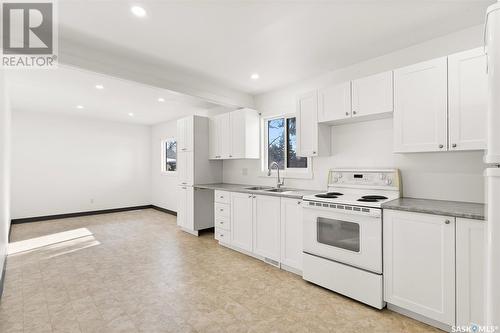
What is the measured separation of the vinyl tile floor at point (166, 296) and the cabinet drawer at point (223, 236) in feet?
0.46

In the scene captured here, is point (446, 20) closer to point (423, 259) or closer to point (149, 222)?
point (423, 259)

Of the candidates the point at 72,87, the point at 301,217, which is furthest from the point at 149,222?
the point at 301,217

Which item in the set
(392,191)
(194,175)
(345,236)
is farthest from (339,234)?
(194,175)

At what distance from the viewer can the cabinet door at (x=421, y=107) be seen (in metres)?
2.22

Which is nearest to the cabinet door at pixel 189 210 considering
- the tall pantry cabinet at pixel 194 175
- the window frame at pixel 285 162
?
the tall pantry cabinet at pixel 194 175

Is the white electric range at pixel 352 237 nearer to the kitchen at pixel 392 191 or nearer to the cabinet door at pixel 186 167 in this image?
the kitchen at pixel 392 191

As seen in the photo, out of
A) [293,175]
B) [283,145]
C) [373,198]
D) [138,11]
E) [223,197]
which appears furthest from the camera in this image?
[283,145]

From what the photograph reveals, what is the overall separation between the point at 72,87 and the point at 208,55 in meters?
2.63

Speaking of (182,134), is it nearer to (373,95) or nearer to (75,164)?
(75,164)

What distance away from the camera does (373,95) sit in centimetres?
264

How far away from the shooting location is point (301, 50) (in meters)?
2.86

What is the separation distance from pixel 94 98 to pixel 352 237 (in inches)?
196

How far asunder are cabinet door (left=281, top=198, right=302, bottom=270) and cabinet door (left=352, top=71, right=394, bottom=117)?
129 cm

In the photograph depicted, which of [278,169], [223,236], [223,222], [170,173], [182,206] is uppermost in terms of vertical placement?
[278,169]
